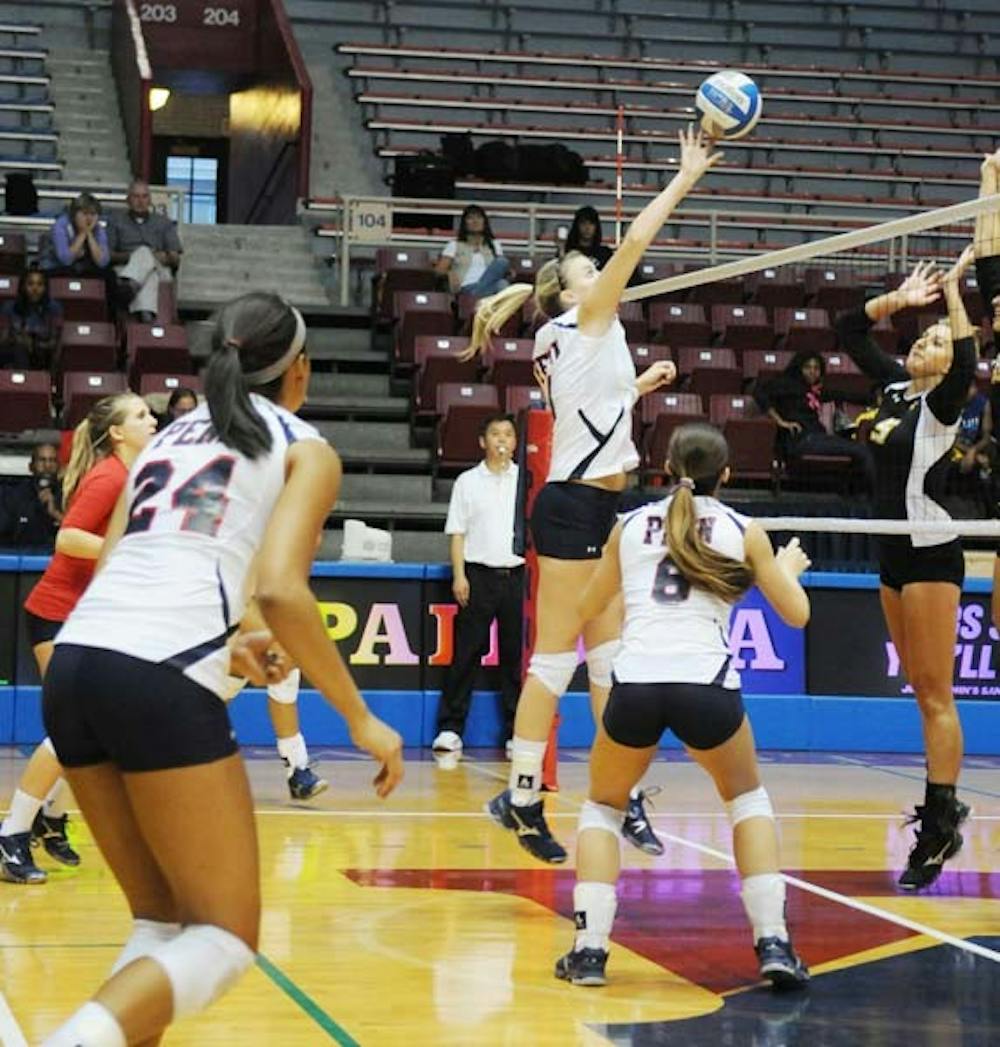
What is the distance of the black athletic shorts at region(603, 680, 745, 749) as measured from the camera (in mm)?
5094

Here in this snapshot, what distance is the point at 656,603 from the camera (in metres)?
5.22

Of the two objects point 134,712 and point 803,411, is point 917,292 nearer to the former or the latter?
point 134,712

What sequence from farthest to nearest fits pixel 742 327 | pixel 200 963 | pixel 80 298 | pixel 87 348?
1. pixel 742 327
2. pixel 80 298
3. pixel 87 348
4. pixel 200 963

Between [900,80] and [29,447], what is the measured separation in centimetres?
1262

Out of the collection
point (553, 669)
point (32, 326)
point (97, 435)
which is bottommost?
point (553, 669)

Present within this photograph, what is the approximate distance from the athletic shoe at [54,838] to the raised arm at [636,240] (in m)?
2.51

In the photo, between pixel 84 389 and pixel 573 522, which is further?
pixel 84 389

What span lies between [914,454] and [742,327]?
30.7 ft

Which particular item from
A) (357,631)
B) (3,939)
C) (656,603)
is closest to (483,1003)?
(656,603)

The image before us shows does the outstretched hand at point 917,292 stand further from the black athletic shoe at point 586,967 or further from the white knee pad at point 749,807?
the black athletic shoe at point 586,967

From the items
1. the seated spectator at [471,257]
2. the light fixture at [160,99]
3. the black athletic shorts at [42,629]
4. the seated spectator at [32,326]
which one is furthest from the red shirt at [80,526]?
the light fixture at [160,99]

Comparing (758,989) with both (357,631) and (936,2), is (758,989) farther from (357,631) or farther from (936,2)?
(936,2)

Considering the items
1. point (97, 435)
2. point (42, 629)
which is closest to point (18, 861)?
point (42, 629)

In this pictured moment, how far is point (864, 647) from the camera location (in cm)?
1242
